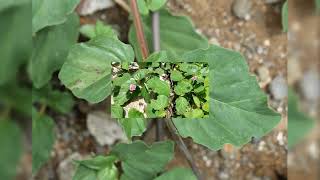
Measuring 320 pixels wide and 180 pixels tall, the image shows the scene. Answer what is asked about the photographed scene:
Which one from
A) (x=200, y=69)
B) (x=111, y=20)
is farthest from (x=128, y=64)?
(x=111, y=20)

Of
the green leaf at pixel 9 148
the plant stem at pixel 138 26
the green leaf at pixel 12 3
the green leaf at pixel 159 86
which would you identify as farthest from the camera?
the plant stem at pixel 138 26

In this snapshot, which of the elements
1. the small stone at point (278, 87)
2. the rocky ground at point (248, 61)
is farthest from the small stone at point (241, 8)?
the small stone at point (278, 87)

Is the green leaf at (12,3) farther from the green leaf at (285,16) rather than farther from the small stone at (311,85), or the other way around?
the green leaf at (285,16)

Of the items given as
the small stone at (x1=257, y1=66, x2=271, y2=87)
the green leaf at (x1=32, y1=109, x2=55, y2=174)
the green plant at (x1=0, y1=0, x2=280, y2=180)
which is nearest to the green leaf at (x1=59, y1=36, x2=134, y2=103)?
the green plant at (x1=0, y1=0, x2=280, y2=180)

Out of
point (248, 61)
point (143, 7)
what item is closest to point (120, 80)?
point (143, 7)

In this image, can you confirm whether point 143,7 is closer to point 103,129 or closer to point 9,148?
point 103,129
